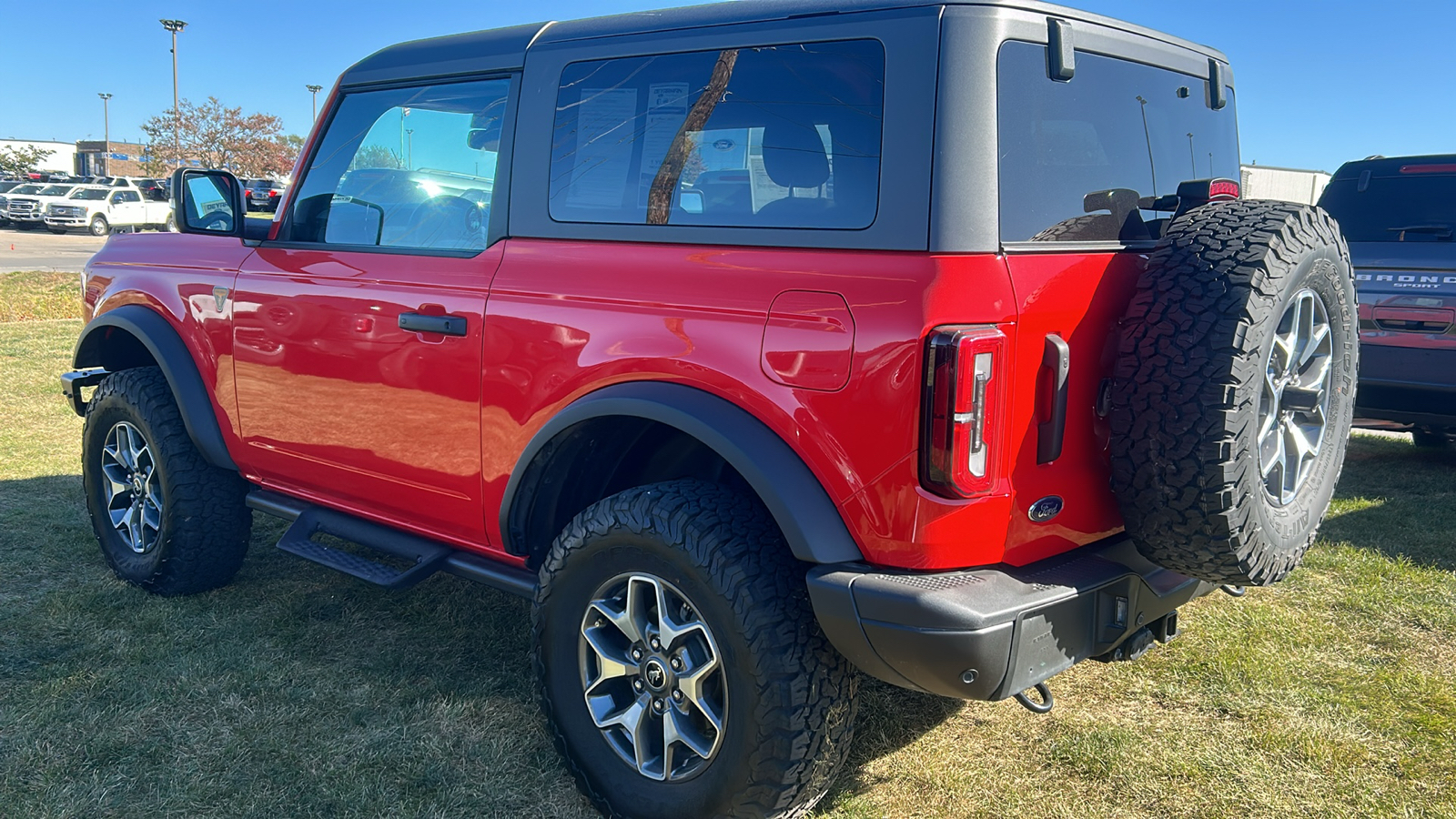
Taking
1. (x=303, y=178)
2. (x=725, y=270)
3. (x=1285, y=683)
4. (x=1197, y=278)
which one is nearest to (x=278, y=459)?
(x=303, y=178)

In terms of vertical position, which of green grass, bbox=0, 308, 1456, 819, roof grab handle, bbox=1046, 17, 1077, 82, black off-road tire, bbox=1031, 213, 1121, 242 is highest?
roof grab handle, bbox=1046, 17, 1077, 82

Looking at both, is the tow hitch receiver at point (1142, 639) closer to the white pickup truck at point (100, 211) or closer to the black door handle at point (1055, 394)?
the black door handle at point (1055, 394)

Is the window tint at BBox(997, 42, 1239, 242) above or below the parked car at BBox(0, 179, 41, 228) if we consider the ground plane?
below

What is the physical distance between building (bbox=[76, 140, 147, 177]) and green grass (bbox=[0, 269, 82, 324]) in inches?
2504

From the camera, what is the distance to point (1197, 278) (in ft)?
7.89

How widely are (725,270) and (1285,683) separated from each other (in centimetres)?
249

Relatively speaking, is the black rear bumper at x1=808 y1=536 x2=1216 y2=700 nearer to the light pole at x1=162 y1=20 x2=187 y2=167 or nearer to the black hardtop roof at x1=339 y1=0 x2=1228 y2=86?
the black hardtop roof at x1=339 y1=0 x2=1228 y2=86

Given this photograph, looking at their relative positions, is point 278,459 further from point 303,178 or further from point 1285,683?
point 1285,683

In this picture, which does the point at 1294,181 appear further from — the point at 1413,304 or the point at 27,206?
the point at 27,206

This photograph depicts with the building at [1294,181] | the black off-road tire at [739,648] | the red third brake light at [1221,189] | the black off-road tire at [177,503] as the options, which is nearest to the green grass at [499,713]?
the black off-road tire at [177,503]

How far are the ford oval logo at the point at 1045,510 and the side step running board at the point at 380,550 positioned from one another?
1.45m

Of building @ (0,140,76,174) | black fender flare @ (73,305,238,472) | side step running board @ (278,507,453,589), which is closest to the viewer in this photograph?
side step running board @ (278,507,453,589)

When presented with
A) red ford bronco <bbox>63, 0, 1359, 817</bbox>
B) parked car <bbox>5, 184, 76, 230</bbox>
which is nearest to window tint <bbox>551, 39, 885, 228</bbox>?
red ford bronco <bbox>63, 0, 1359, 817</bbox>

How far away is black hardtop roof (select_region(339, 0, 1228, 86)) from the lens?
2529 millimetres
